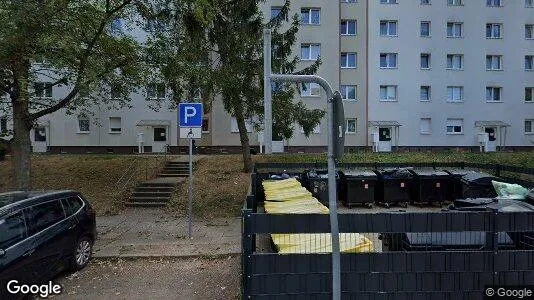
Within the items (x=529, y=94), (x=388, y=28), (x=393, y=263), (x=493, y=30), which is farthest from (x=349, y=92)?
(x=393, y=263)

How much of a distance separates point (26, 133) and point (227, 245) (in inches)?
298

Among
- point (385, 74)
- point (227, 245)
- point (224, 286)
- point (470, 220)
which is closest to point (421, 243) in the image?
point (470, 220)

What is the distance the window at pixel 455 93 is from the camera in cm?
3503

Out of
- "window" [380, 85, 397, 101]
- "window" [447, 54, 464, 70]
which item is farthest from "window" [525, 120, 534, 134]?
"window" [380, 85, 397, 101]

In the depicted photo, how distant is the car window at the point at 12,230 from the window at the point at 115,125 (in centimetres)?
2805

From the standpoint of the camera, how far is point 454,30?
1396 inches

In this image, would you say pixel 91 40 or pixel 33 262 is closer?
pixel 33 262

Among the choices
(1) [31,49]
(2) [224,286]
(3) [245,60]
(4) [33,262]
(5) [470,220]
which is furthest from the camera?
(3) [245,60]

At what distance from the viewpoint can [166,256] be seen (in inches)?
318

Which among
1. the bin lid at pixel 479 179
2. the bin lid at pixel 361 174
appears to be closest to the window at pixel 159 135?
the bin lid at pixel 361 174

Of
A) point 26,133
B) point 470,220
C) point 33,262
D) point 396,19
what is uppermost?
point 396,19

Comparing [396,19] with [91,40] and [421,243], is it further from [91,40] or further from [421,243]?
[421,243]

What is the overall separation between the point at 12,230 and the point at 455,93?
36684mm

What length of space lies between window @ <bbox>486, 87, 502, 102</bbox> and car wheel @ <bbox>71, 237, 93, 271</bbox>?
122ft
